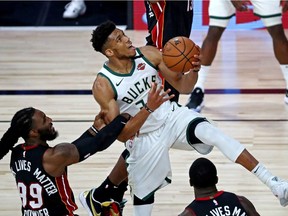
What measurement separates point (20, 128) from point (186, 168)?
7.83 ft

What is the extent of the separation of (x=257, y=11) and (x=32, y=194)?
4083 mm

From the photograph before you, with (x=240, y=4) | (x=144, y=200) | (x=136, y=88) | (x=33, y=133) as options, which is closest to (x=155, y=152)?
(x=144, y=200)

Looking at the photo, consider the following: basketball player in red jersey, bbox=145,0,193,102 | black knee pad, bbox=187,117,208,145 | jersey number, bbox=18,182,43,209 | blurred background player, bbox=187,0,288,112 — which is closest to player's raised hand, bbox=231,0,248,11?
blurred background player, bbox=187,0,288,112

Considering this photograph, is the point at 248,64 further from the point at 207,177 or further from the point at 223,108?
the point at 207,177

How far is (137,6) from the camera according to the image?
37.8 ft

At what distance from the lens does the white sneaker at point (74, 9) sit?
12047mm

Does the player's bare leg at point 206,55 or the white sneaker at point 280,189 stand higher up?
the white sneaker at point 280,189

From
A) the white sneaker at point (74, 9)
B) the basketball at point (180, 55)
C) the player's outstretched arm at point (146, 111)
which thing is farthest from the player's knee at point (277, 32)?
the white sneaker at point (74, 9)

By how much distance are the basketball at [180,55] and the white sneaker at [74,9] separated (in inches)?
274

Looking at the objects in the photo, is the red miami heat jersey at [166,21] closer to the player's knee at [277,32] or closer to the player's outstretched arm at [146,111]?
the player's knee at [277,32]

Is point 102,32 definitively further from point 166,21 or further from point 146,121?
point 166,21

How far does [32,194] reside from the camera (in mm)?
4559

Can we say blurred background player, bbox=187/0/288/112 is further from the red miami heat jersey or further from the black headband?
the black headband

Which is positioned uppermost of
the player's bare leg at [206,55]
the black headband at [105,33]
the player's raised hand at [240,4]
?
the black headband at [105,33]
